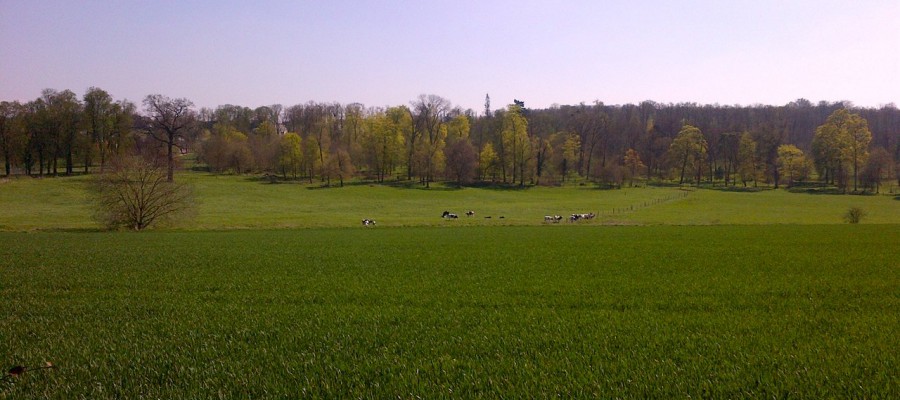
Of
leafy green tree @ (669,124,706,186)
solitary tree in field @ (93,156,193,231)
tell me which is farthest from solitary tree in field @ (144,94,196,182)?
leafy green tree @ (669,124,706,186)

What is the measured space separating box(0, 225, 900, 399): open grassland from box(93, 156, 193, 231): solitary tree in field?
2094 cm

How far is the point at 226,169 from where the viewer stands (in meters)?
97.6

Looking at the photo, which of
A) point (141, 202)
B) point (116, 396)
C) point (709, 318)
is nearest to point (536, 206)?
point (141, 202)

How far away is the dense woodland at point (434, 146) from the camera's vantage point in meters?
77.7

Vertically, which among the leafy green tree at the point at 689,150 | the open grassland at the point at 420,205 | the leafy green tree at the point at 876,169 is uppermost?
the leafy green tree at the point at 689,150

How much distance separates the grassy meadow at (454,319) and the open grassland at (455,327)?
0.15ft

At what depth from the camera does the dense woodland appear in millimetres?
77688

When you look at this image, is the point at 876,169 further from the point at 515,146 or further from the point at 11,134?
the point at 11,134

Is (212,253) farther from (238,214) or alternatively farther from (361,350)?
(238,214)

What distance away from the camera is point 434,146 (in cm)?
9800

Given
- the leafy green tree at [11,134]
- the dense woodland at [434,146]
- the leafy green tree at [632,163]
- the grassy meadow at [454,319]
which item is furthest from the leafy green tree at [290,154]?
the grassy meadow at [454,319]

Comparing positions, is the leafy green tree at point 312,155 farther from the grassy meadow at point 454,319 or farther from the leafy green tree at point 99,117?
the grassy meadow at point 454,319

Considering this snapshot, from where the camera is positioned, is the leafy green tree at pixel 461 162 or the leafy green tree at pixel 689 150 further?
the leafy green tree at pixel 689 150

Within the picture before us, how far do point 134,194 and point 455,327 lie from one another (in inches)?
1557
